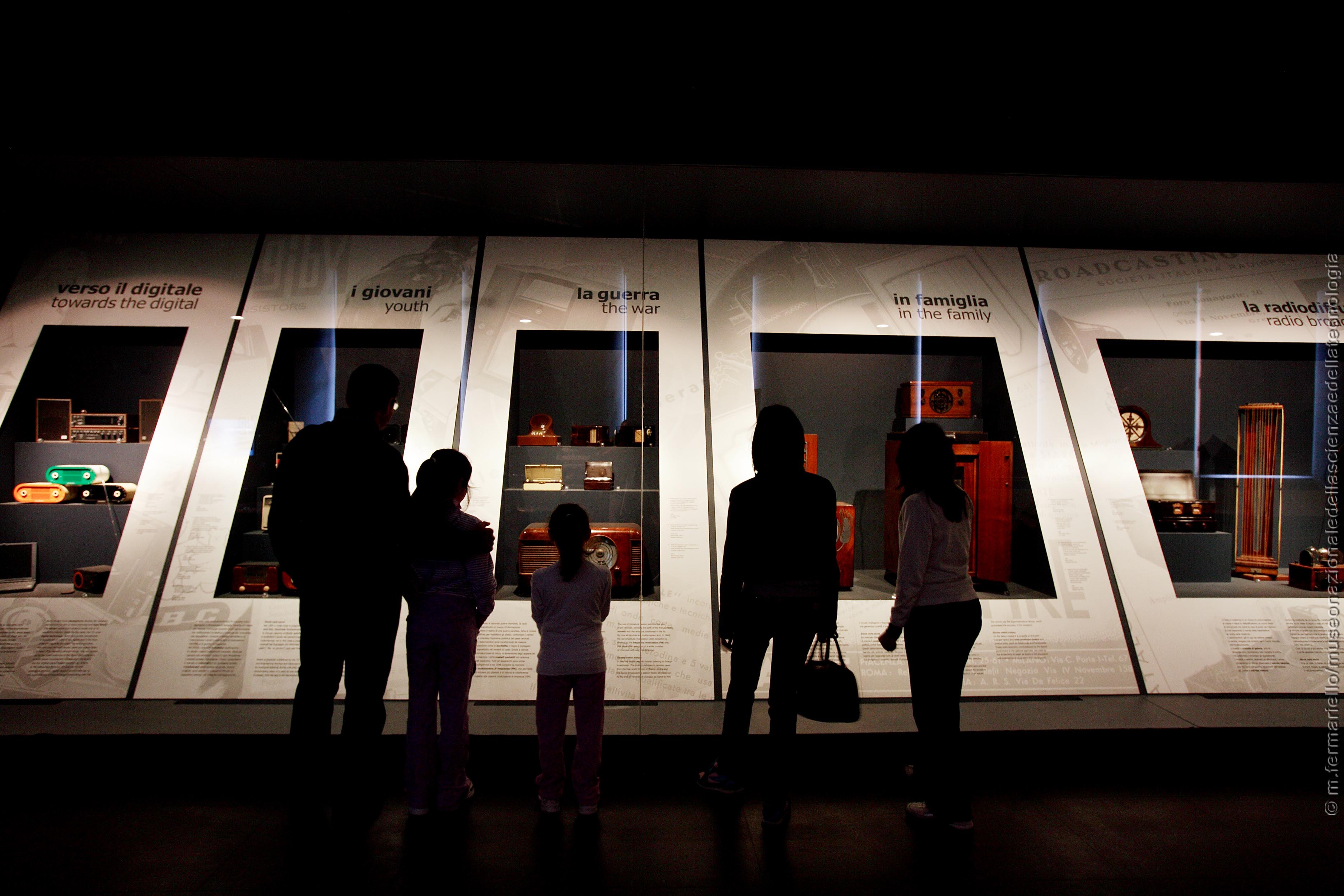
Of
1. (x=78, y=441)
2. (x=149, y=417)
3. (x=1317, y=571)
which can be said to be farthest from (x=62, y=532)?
(x=1317, y=571)

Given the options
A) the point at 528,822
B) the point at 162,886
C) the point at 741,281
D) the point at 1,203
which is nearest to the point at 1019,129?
the point at 741,281

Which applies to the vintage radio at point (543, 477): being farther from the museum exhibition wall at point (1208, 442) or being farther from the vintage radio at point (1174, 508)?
the vintage radio at point (1174, 508)

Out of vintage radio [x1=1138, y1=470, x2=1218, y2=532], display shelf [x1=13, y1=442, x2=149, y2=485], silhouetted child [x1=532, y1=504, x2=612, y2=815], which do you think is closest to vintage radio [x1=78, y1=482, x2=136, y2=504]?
display shelf [x1=13, y1=442, x2=149, y2=485]

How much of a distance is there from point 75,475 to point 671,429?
326 cm

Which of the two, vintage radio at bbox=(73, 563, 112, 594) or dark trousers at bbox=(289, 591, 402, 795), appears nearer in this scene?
dark trousers at bbox=(289, 591, 402, 795)

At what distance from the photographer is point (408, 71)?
8.82 ft

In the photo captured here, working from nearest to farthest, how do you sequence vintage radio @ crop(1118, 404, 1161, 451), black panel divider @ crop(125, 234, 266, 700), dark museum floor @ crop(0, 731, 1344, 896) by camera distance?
dark museum floor @ crop(0, 731, 1344, 896), black panel divider @ crop(125, 234, 266, 700), vintage radio @ crop(1118, 404, 1161, 451)

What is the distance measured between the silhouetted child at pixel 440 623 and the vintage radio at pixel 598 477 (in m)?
1.55

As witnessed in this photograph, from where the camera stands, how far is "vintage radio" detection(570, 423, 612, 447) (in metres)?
4.09

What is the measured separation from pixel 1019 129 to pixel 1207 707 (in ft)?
8.89

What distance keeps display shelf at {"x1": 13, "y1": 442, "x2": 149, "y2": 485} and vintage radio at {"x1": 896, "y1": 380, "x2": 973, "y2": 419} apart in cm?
444

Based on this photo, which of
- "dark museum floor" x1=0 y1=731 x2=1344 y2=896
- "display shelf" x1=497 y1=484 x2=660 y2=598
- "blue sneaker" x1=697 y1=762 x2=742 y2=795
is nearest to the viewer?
"dark museum floor" x1=0 y1=731 x2=1344 y2=896

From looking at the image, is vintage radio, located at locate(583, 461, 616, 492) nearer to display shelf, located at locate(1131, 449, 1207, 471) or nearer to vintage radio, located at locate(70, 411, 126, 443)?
vintage radio, located at locate(70, 411, 126, 443)

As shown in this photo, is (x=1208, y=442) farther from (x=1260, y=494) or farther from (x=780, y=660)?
(x=780, y=660)
